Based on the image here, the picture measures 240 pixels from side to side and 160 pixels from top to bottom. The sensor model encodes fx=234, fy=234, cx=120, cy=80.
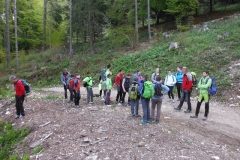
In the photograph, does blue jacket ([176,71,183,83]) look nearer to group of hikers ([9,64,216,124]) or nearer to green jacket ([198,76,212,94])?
group of hikers ([9,64,216,124])

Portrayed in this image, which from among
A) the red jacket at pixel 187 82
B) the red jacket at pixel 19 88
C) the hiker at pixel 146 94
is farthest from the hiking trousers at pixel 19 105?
the red jacket at pixel 187 82

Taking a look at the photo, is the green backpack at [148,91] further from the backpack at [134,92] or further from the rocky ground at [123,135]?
the rocky ground at [123,135]

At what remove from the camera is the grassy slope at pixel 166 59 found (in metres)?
16.5

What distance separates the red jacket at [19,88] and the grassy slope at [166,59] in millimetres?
10246

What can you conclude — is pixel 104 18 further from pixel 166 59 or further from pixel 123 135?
pixel 123 135

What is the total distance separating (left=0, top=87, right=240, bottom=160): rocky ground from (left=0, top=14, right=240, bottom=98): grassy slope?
19.3 feet

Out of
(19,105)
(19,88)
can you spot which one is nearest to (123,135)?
(19,88)

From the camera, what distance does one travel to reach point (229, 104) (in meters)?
11.9

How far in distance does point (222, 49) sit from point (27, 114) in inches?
561

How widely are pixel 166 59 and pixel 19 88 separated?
12.4m

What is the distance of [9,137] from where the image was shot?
29.9 ft

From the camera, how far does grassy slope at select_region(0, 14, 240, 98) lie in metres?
16.5

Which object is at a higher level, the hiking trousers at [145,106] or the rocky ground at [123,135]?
the hiking trousers at [145,106]

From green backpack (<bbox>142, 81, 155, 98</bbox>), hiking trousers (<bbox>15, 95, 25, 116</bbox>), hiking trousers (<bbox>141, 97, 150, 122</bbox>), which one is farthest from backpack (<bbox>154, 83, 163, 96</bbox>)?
hiking trousers (<bbox>15, 95, 25, 116</bbox>)
